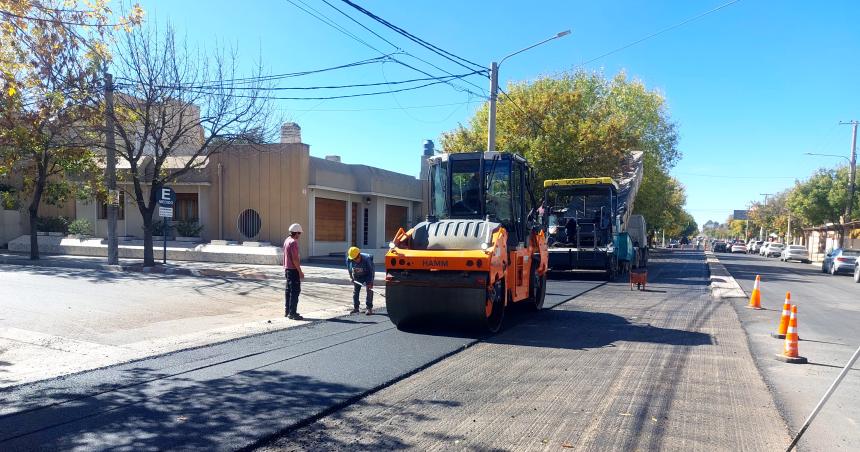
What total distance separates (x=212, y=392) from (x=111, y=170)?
14944 mm

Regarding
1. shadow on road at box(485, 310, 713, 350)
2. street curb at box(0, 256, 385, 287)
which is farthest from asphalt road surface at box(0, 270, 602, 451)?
street curb at box(0, 256, 385, 287)

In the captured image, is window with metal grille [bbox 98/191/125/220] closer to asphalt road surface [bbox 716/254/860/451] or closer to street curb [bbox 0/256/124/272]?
street curb [bbox 0/256/124/272]

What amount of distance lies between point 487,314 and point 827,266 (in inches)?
1134

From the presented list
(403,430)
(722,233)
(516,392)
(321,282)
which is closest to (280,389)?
(403,430)

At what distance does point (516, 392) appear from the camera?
6020 millimetres

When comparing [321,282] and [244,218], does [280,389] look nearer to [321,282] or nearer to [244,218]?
[321,282]

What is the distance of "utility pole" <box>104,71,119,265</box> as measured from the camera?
55.5ft

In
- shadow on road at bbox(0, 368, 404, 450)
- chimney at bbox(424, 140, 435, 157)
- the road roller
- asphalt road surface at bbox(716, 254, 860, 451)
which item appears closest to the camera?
shadow on road at bbox(0, 368, 404, 450)

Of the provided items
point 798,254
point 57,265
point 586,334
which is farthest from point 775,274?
point 57,265

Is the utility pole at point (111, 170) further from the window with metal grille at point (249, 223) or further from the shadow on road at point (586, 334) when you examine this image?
the shadow on road at point (586, 334)

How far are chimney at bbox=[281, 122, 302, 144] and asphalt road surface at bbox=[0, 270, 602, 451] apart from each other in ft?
57.4

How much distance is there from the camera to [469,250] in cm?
892

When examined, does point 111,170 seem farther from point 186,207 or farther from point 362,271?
point 362,271

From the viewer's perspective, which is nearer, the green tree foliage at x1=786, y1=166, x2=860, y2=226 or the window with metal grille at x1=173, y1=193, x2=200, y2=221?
the window with metal grille at x1=173, y1=193, x2=200, y2=221
